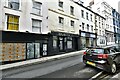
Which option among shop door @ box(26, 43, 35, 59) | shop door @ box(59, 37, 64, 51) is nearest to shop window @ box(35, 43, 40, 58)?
shop door @ box(26, 43, 35, 59)

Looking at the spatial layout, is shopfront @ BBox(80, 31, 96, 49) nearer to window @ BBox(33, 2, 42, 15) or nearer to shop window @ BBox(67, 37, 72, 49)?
shop window @ BBox(67, 37, 72, 49)

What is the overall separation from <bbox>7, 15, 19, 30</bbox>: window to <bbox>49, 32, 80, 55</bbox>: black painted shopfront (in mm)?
5295

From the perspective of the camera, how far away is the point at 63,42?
70.4 ft

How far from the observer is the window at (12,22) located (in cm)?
1420

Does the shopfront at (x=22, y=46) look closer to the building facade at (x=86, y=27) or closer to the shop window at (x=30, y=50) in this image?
the shop window at (x=30, y=50)

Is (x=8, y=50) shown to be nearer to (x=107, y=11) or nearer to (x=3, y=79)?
(x=3, y=79)

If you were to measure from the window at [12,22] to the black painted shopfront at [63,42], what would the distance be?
17.4 ft

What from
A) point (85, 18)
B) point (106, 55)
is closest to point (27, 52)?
point (106, 55)

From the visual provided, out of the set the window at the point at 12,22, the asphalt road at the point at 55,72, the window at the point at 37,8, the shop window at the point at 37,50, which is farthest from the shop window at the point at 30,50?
the asphalt road at the point at 55,72

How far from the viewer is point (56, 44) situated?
19953mm

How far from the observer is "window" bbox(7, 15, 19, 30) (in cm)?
1420

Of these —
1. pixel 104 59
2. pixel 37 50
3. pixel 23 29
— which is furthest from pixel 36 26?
pixel 104 59

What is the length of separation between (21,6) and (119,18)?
5104 cm

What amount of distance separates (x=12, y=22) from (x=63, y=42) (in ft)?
30.4
